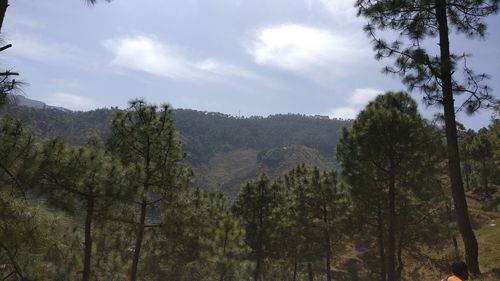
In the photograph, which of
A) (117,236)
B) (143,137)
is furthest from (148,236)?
(143,137)

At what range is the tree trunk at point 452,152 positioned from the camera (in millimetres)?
12156

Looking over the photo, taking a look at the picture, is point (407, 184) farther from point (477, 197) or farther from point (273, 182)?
point (477, 197)

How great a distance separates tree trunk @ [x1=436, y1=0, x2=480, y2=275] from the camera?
39.9 feet

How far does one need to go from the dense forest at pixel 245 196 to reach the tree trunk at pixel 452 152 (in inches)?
1.6

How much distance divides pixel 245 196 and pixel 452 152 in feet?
78.2

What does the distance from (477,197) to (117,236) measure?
6458cm

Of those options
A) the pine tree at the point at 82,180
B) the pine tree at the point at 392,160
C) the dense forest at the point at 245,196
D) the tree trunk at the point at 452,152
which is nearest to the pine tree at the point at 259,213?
the dense forest at the point at 245,196

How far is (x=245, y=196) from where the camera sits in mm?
35094

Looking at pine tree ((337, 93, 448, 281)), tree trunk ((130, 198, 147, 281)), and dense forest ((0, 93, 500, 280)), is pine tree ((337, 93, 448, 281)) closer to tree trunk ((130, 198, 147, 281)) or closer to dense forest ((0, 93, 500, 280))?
dense forest ((0, 93, 500, 280))

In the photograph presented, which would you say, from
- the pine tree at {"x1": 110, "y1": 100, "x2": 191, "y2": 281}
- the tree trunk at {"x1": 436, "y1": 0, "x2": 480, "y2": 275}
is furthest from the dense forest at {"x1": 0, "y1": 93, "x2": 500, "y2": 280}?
the tree trunk at {"x1": 436, "y1": 0, "x2": 480, "y2": 275}

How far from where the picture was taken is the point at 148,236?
70.1ft

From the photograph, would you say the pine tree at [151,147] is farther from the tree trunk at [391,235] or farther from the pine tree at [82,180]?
the tree trunk at [391,235]

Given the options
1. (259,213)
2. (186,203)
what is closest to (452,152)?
(186,203)

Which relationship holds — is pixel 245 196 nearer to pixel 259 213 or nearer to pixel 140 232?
pixel 259 213
